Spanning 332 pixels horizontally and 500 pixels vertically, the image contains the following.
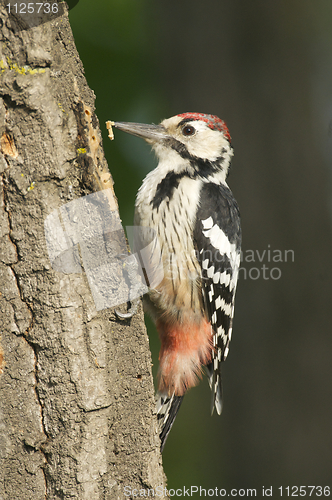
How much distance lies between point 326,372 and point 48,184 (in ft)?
8.54

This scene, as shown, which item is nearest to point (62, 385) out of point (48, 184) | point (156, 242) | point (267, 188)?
point (48, 184)

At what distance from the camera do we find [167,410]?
240cm

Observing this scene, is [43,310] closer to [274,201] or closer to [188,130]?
[188,130]

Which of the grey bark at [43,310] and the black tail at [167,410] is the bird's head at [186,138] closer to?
the grey bark at [43,310]

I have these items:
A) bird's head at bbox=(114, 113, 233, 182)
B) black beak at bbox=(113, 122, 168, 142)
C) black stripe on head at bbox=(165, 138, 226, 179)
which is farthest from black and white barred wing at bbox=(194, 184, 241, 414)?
black beak at bbox=(113, 122, 168, 142)

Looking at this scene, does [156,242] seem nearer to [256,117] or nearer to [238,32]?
[256,117]

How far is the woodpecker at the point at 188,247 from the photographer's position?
2301 mm

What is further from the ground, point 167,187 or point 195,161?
point 195,161

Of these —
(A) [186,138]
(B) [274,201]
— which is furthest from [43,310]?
(B) [274,201]

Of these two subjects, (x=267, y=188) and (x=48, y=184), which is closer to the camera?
(x=48, y=184)

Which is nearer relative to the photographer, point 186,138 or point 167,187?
point 167,187

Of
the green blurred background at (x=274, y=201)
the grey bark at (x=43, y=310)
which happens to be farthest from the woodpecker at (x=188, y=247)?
the grey bark at (x=43, y=310)

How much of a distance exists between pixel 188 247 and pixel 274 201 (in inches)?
45.1

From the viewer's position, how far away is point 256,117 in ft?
10.2
